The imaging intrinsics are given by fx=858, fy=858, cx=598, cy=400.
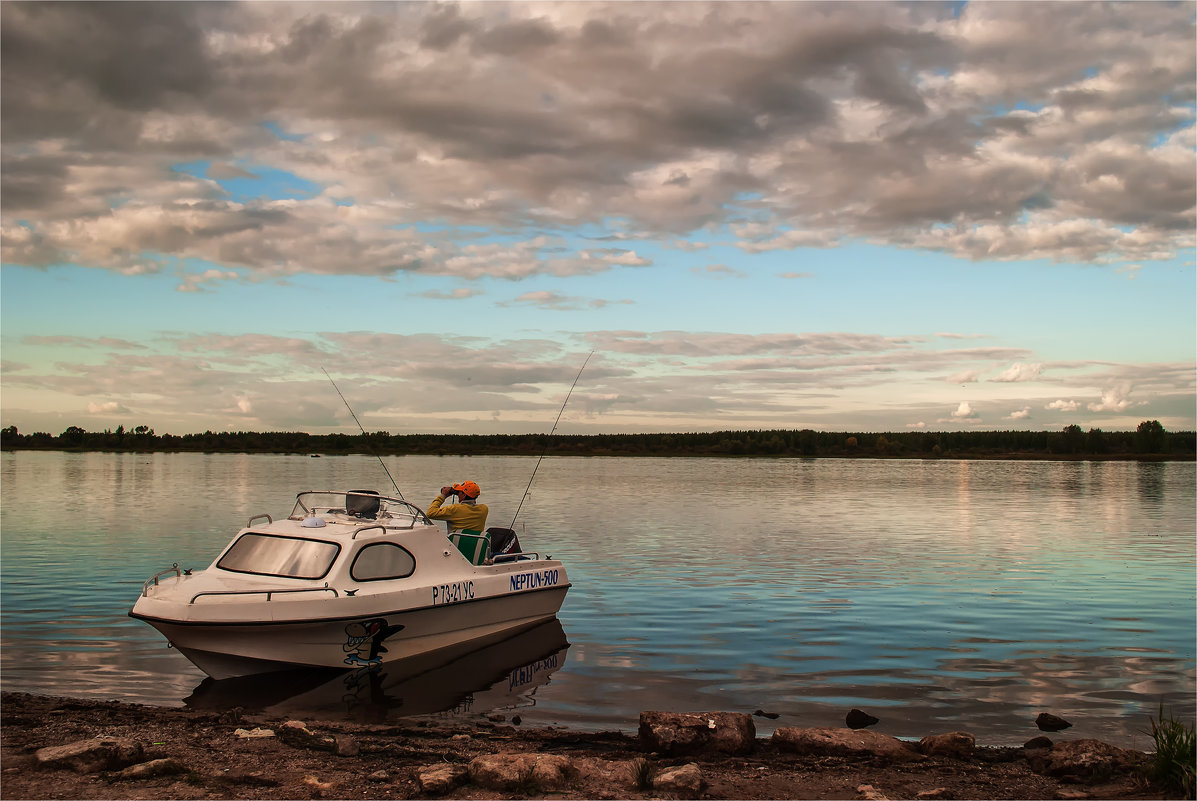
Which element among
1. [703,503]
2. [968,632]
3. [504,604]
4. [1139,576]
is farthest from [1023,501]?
[504,604]

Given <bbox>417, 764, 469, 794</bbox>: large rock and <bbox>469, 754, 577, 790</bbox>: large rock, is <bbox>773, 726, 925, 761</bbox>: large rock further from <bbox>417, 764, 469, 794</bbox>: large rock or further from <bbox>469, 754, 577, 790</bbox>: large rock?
<bbox>417, 764, 469, 794</bbox>: large rock

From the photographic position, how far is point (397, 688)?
42.3 feet

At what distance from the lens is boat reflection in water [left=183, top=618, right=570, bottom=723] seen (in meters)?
11.9

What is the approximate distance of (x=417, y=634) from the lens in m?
13.8

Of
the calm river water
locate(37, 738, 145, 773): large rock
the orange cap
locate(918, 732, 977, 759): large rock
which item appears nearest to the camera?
locate(37, 738, 145, 773): large rock

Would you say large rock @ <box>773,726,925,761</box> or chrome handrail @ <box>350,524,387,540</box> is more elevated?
chrome handrail @ <box>350,524,387,540</box>

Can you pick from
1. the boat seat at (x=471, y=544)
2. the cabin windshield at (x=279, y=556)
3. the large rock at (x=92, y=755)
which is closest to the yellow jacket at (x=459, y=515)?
the boat seat at (x=471, y=544)

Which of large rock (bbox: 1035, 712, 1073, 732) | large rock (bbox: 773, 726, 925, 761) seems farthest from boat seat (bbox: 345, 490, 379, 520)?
large rock (bbox: 1035, 712, 1073, 732)

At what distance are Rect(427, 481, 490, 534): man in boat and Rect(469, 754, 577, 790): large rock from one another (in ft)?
26.6

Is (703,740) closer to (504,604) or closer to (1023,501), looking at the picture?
(504,604)

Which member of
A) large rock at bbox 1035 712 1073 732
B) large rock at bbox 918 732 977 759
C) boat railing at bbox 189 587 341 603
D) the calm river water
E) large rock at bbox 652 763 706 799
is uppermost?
boat railing at bbox 189 587 341 603

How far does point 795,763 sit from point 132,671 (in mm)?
10288

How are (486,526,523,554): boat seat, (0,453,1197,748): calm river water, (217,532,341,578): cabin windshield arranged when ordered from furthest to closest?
1. (486,526,523,554): boat seat
2. (217,532,341,578): cabin windshield
3. (0,453,1197,748): calm river water

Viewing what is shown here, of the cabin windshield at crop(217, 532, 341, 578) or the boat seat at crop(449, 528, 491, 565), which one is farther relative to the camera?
the boat seat at crop(449, 528, 491, 565)
